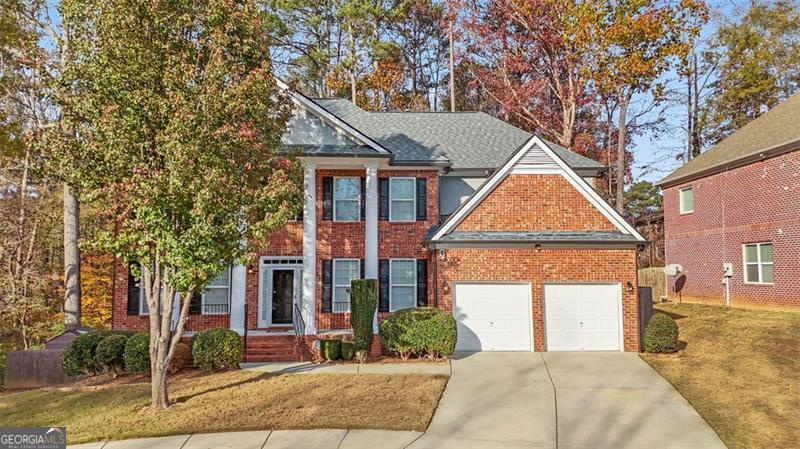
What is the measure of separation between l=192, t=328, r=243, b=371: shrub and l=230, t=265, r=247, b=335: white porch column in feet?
5.91

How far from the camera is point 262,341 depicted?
47.2 ft

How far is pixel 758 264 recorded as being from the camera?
1862 cm

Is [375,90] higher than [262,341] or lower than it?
higher

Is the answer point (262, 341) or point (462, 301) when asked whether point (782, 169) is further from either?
point (262, 341)

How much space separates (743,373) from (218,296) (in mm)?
14845

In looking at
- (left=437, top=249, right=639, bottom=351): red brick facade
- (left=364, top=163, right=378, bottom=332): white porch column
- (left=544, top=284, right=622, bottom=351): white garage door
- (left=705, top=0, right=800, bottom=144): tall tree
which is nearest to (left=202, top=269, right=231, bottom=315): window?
(left=364, top=163, right=378, bottom=332): white porch column

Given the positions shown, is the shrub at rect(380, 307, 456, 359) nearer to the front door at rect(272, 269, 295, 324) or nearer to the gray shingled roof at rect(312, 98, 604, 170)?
the front door at rect(272, 269, 295, 324)

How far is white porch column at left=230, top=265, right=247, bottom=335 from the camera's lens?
14.6 m

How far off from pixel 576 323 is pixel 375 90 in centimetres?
2246

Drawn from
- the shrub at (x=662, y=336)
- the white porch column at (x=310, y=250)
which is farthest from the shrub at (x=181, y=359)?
the shrub at (x=662, y=336)

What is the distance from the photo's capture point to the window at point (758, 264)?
18141 millimetres

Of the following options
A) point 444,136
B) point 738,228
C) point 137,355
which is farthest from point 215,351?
point 738,228

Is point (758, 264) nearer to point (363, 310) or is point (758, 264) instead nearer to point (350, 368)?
point (363, 310)

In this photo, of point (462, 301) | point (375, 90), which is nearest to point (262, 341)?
point (462, 301)
